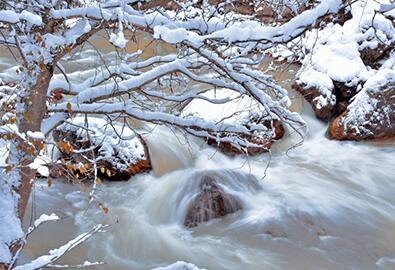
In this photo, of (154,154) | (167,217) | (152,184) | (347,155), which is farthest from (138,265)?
(347,155)

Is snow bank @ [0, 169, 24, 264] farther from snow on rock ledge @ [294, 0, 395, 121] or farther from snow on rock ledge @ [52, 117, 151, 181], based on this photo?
snow on rock ledge @ [294, 0, 395, 121]

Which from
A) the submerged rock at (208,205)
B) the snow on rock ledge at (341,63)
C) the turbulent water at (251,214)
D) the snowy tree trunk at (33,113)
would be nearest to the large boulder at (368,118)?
the turbulent water at (251,214)

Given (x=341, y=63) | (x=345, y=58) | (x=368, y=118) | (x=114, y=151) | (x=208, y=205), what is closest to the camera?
(x=208, y=205)

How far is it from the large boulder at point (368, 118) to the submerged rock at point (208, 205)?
9.28ft

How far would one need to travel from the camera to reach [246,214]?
589 cm

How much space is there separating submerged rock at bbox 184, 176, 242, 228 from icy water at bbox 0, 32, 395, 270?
84 millimetres

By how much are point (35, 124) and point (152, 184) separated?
3650 mm

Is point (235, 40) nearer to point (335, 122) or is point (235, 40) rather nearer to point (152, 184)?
point (152, 184)

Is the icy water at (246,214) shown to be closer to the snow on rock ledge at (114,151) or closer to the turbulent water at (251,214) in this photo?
the turbulent water at (251,214)

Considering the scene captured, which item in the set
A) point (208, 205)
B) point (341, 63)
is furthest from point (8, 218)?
point (341, 63)

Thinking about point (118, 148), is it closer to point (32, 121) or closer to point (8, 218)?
point (32, 121)

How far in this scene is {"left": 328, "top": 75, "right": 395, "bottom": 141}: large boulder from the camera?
25.2ft

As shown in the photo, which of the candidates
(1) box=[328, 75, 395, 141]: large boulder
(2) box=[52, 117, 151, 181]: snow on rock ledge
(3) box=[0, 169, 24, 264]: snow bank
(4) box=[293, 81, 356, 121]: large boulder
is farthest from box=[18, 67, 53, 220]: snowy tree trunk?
(4) box=[293, 81, 356, 121]: large boulder

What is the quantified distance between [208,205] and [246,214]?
491 millimetres
